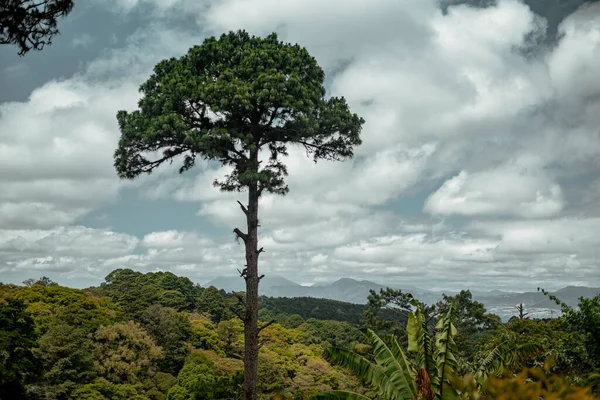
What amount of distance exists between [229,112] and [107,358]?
14.3m

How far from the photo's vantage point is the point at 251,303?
10914 millimetres

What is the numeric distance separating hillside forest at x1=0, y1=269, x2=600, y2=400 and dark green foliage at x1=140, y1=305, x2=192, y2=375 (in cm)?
7

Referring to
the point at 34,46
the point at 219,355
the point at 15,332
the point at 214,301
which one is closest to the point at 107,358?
the point at 15,332

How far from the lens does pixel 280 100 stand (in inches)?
437

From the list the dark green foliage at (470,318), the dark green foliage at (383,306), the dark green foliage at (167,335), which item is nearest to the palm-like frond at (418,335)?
the dark green foliage at (167,335)

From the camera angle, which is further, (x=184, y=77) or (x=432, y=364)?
(x=184, y=77)

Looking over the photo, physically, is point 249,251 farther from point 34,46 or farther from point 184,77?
point 34,46

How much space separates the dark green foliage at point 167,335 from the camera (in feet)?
89.5

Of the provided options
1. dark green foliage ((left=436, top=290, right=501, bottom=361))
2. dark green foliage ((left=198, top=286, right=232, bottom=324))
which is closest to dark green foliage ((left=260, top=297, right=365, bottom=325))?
dark green foliage ((left=198, top=286, right=232, bottom=324))

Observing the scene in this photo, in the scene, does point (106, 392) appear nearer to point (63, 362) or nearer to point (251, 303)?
point (63, 362)

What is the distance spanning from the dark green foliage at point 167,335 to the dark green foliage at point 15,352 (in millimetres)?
13015

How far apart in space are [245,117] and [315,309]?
79.0 meters

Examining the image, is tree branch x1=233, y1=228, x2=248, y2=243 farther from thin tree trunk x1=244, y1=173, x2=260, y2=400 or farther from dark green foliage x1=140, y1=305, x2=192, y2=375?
dark green foliage x1=140, y1=305, x2=192, y2=375

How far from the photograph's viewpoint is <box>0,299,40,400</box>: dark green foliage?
1196 centimetres
